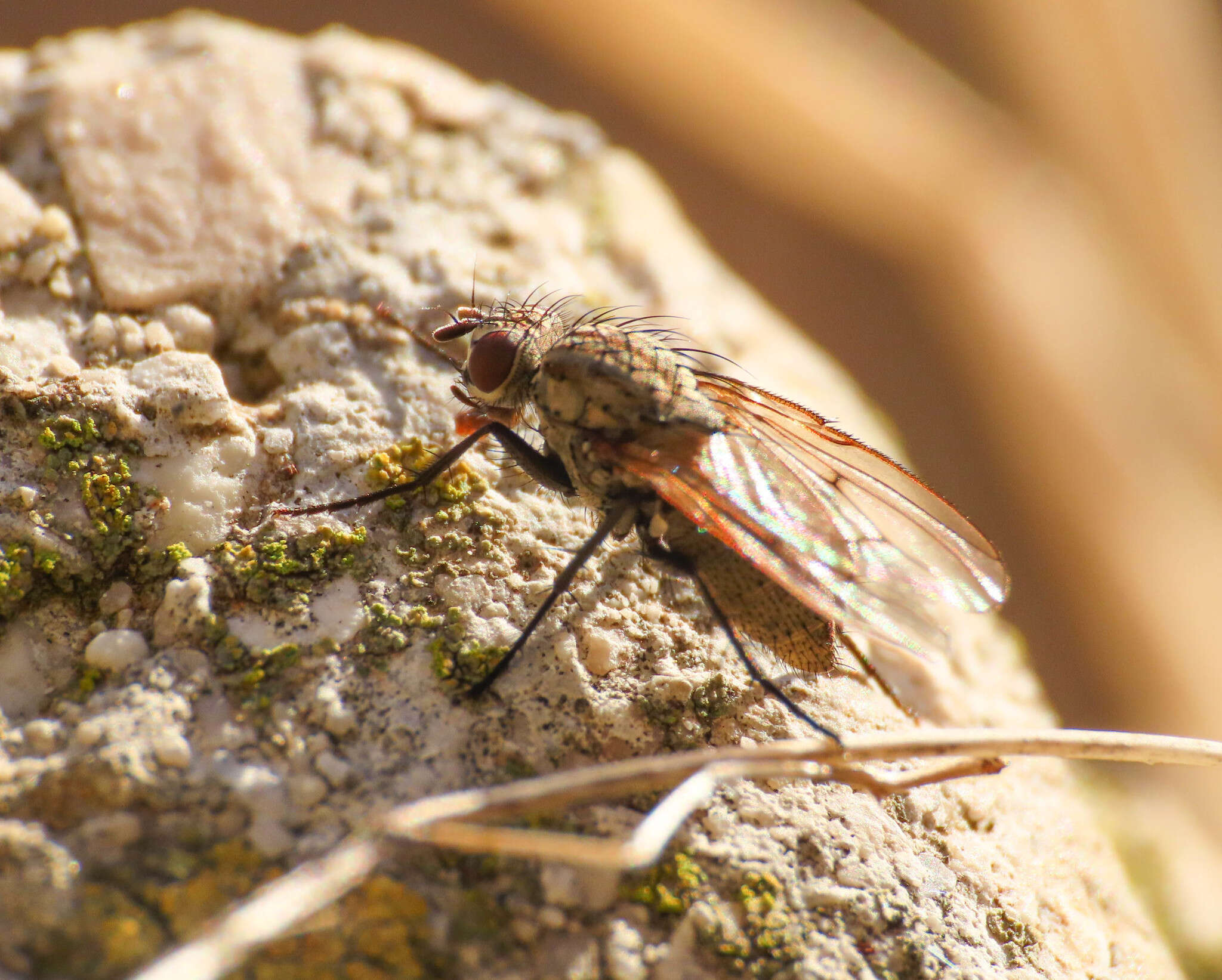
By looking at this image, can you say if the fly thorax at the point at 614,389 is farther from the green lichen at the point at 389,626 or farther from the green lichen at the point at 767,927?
the green lichen at the point at 767,927

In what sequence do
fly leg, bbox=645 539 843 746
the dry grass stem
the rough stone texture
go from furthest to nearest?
fly leg, bbox=645 539 843 746, the rough stone texture, the dry grass stem

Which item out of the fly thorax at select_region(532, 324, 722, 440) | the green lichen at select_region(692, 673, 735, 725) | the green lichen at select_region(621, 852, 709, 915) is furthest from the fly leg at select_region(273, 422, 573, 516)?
the green lichen at select_region(621, 852, 709, 915)

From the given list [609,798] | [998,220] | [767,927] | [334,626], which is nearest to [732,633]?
[609,798]

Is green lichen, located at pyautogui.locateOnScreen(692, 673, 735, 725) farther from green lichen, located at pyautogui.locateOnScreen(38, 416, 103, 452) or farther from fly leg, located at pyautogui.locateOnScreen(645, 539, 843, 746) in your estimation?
green lichen, located at pyautogui.locateOnScreen(38, 416, 103, 452)

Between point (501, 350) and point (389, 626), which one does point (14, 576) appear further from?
point (501, 350)

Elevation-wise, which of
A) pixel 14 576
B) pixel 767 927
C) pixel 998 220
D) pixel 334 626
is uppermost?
pixel 998 220

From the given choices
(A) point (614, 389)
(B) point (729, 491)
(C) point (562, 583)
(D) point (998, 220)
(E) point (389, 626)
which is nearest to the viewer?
(E) point (389, 626)

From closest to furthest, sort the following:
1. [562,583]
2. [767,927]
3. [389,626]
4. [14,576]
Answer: [767,927]
[14,576]
[389,626]
[562,583]

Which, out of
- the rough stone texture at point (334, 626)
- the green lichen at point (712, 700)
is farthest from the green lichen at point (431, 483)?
the green lichen at point (712, 700)
